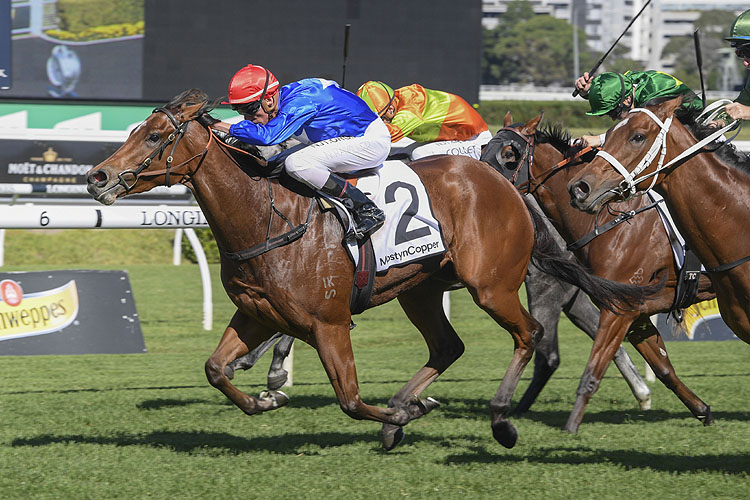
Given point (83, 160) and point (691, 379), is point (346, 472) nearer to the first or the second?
point (691, 379)

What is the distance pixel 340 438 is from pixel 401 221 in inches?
46.1

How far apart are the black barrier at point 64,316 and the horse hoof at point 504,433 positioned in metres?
3.14

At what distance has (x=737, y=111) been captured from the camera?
3.72m

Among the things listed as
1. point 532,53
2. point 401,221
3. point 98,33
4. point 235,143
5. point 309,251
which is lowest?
point 309,251

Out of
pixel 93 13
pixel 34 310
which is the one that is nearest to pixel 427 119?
pixel 34 310

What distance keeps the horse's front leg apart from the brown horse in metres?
1.55

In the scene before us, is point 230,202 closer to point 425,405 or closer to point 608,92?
point 425,405

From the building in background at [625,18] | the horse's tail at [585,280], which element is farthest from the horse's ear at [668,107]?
the building in background at [625,18]

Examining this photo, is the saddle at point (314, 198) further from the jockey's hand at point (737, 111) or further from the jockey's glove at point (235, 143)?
the jockey's hand at point (737, 111)

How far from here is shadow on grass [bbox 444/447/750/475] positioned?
4121mm

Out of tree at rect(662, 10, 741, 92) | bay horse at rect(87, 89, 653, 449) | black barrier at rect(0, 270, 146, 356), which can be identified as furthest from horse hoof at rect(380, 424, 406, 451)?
tree at rect(662, 10, 741, 92)

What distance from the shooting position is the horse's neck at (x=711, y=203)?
3613 mm

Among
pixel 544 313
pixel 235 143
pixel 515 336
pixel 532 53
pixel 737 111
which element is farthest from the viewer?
pixel 532 53

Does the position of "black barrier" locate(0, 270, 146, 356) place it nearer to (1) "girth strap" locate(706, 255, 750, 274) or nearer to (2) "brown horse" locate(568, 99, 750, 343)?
(2) "brown horse" locate(568, 99, 750, 343)
